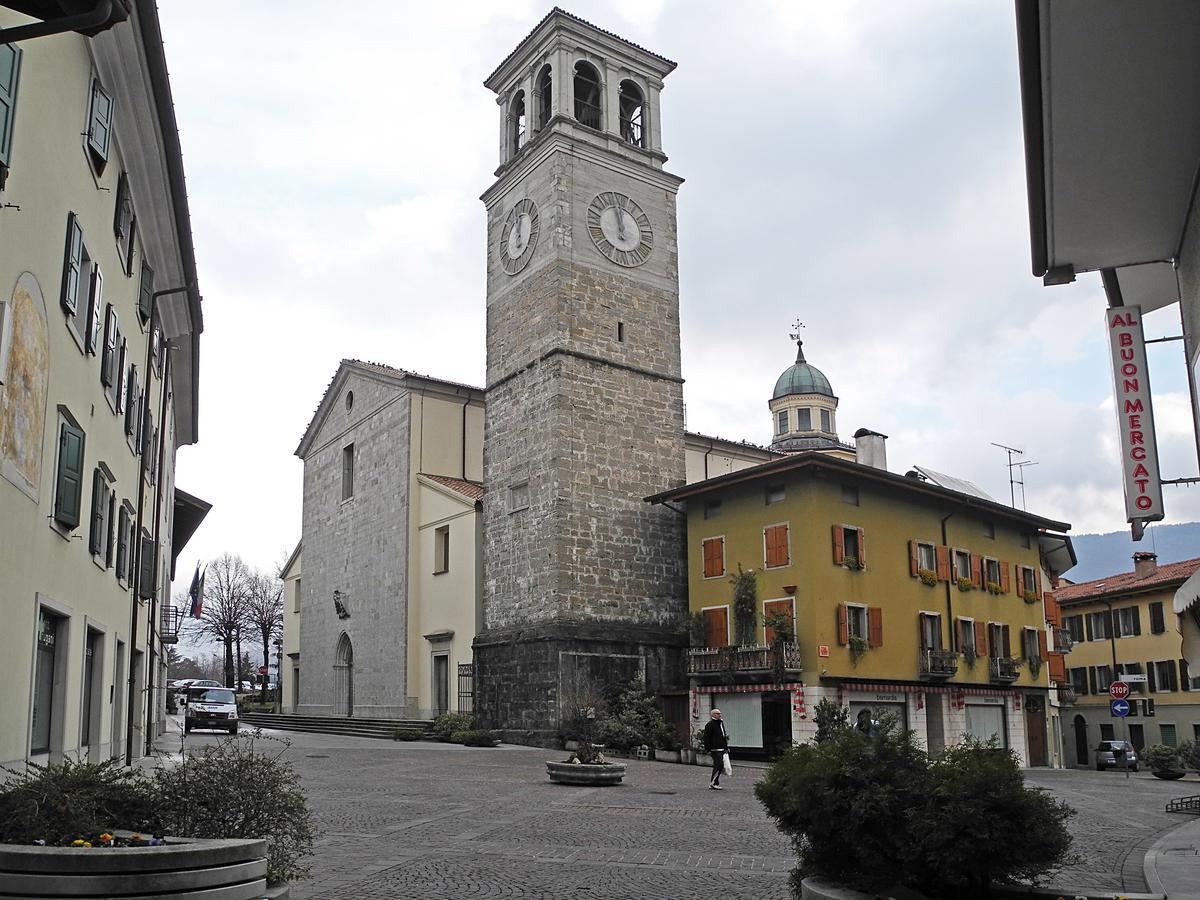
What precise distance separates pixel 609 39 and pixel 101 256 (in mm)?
26584

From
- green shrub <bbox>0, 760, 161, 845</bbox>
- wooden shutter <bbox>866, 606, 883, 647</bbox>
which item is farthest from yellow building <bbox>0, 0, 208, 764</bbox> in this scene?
wooden shutter <bbox>866, 606, 883, 647</bbox>

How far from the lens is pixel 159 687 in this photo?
1374 inches

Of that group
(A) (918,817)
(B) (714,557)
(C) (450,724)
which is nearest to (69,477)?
(A) (918,817)

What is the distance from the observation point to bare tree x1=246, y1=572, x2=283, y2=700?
259 feet

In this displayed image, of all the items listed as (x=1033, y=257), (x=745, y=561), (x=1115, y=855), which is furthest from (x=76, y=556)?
(x=745, y=561)

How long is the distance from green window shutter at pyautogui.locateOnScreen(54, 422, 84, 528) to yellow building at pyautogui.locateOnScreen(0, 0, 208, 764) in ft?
0.09

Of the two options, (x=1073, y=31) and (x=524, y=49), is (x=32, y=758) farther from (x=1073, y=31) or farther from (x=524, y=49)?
(x=524, y=49)

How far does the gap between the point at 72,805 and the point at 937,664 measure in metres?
27.8

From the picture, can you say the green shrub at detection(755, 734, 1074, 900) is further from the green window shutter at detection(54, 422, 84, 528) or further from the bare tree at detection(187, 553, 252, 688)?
the bare tree at detection(187, 553, 252, 688)

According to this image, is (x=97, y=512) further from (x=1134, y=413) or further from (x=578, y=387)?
(x=578, y=387)

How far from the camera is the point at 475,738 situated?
1251 inches

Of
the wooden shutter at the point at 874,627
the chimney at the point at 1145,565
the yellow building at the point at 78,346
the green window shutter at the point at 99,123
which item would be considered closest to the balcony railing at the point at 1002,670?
the wooden shutter at the point at 874,627

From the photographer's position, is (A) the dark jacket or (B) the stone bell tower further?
(B) the stone bell tower

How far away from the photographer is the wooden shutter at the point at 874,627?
99.2ft
